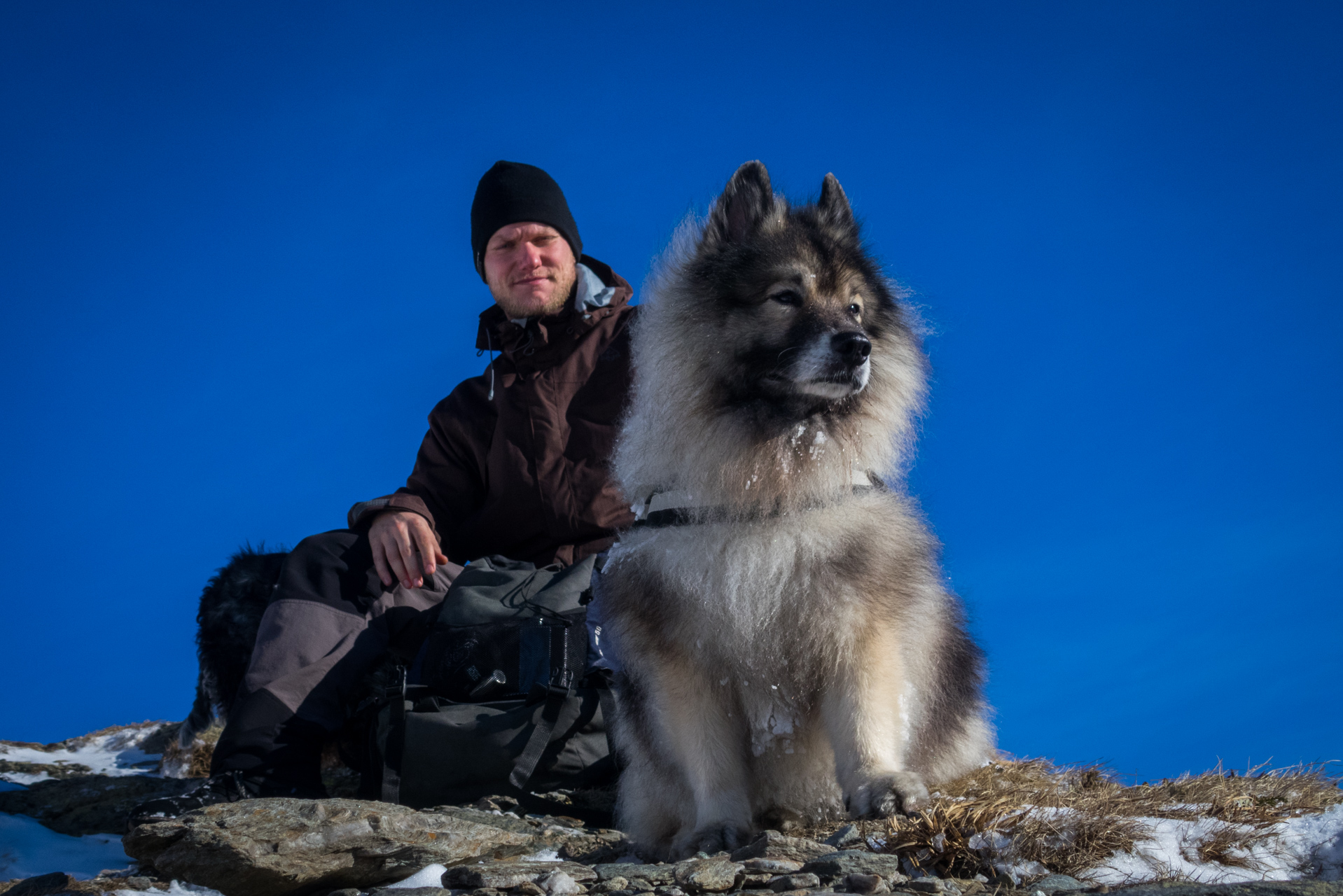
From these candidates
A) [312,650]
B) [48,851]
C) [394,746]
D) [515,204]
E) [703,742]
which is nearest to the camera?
[703,742]

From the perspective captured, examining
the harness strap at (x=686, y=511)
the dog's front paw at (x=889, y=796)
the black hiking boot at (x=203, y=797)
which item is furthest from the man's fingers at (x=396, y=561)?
the dog's front paw at (x=889, y=796)

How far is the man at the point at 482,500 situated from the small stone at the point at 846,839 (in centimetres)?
217

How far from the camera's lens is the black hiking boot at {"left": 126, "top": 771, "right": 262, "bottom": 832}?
10.0 feet

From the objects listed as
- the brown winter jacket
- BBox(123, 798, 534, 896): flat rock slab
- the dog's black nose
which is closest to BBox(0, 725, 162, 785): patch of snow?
the brown winter jacket

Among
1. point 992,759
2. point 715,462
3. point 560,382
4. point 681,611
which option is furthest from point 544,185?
point 992,759

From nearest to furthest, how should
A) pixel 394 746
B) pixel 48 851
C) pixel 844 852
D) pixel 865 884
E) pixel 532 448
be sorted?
pixel 865 884, pixel 844 852, pixel 394 746, pixel 48 851, pixel 532 448

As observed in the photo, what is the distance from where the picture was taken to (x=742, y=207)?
3051 millimetres

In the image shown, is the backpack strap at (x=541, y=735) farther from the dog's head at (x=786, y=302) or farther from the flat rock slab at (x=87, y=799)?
the flat rock slab at (x=87, y=799)

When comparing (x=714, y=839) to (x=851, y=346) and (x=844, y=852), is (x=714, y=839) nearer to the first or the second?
(x=844, y=852)

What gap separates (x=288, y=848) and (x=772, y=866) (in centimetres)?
122

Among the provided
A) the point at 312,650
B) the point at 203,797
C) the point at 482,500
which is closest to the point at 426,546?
the point at 312,650

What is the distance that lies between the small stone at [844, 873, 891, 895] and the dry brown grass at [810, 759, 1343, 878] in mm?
280

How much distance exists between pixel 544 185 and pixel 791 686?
3.56 metres

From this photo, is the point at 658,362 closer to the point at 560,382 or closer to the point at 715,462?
the point at 715,462
